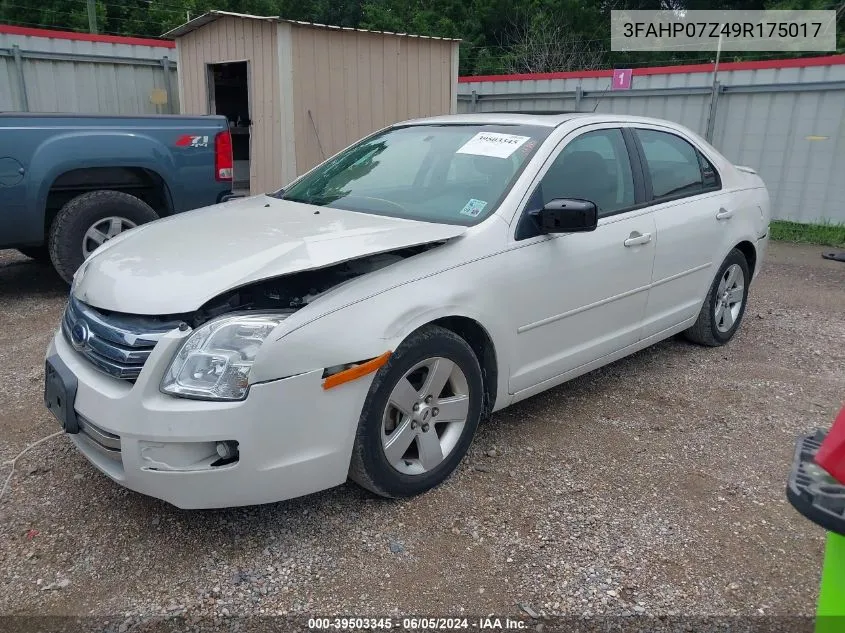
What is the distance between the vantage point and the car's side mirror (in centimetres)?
319

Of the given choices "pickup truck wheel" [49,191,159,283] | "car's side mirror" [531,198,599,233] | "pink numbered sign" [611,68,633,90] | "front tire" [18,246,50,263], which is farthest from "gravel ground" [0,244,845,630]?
"pink numbered sign" [611,68,633,90]

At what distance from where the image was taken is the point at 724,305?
5023 millimetres

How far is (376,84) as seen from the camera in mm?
8992

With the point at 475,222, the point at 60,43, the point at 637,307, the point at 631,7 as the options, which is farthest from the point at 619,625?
the point at 631,7

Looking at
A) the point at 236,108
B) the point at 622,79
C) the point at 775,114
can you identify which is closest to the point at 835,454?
the point at 775,114

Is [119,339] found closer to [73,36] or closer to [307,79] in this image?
[307,79]

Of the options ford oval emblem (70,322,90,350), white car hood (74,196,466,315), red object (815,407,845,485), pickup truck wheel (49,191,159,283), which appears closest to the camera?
red object (815,407,845,485)

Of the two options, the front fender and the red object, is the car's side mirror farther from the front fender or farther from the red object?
the front fender

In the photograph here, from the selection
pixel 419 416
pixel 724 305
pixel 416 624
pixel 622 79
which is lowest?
pixel 416 624

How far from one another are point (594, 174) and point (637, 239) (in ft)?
1.42

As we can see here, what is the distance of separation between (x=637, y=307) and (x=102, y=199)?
171 inches

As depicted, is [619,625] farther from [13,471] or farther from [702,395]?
[13,471]

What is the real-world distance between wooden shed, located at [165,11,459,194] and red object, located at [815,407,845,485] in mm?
7640

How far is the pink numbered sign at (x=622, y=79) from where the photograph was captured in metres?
11.2
